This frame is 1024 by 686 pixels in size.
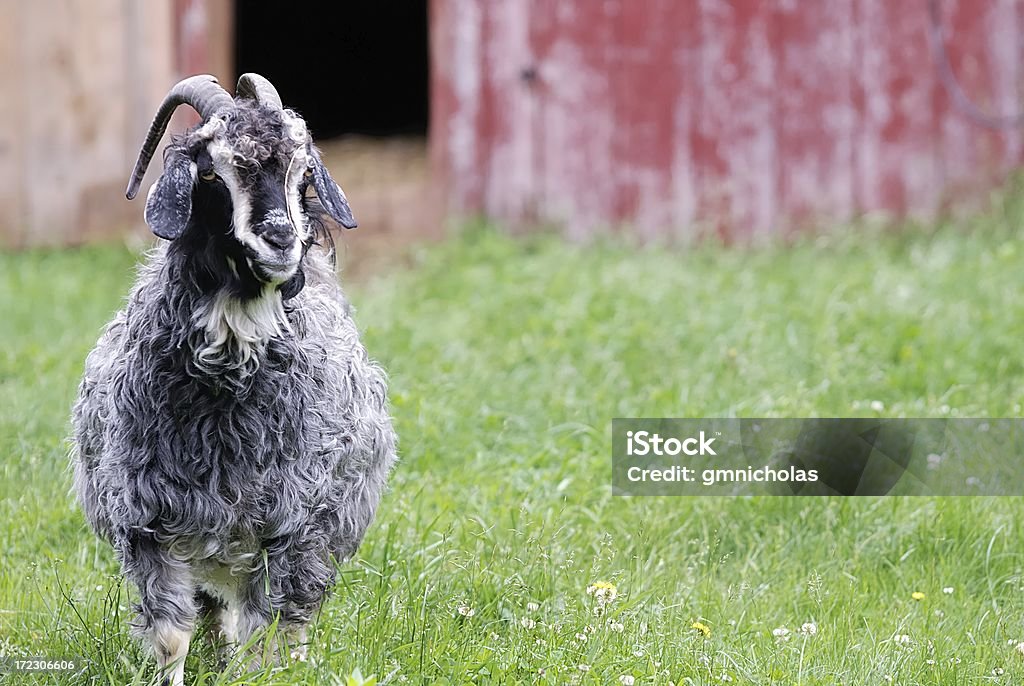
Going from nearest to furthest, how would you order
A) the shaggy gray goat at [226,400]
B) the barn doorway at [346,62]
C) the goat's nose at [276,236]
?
the goat's nose at [276,236] → the shaggy gray goat at [226,400] → the barn doorway at [346,62]

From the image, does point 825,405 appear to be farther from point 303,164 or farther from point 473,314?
point 303,164

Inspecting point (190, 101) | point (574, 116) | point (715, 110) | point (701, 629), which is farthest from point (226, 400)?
point (715, 110)

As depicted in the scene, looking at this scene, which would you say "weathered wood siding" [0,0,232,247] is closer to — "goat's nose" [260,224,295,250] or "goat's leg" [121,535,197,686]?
"goat's leg" [121,535,197,686]

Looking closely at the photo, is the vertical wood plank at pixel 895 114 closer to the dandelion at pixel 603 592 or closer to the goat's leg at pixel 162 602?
the dandelion at pixel 603 592

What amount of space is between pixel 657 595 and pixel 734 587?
0.28 m

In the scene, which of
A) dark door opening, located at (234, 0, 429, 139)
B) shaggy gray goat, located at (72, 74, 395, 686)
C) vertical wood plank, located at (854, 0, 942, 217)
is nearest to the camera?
shaggy gray goat, located at (72, 74, 395, 686)

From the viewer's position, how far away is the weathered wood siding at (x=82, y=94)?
952 centimetres

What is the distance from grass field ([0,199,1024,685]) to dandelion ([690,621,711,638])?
0.04ft

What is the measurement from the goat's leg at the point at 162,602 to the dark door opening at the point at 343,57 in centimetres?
1105

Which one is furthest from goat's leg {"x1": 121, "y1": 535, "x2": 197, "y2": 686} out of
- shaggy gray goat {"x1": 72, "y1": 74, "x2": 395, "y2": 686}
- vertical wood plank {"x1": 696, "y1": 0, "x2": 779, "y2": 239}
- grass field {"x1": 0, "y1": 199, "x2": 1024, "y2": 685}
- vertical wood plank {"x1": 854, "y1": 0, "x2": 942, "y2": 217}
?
vertical wood plank {"x1": 854, "y1": 0, "x2": 942, "y2": 217}

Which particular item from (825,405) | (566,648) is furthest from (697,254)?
(566,648)

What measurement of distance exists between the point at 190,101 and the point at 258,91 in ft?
0.66

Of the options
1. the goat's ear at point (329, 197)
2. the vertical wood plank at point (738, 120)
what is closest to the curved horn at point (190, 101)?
the goat's ear at point (329, 197)

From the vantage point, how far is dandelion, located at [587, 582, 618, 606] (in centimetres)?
392
